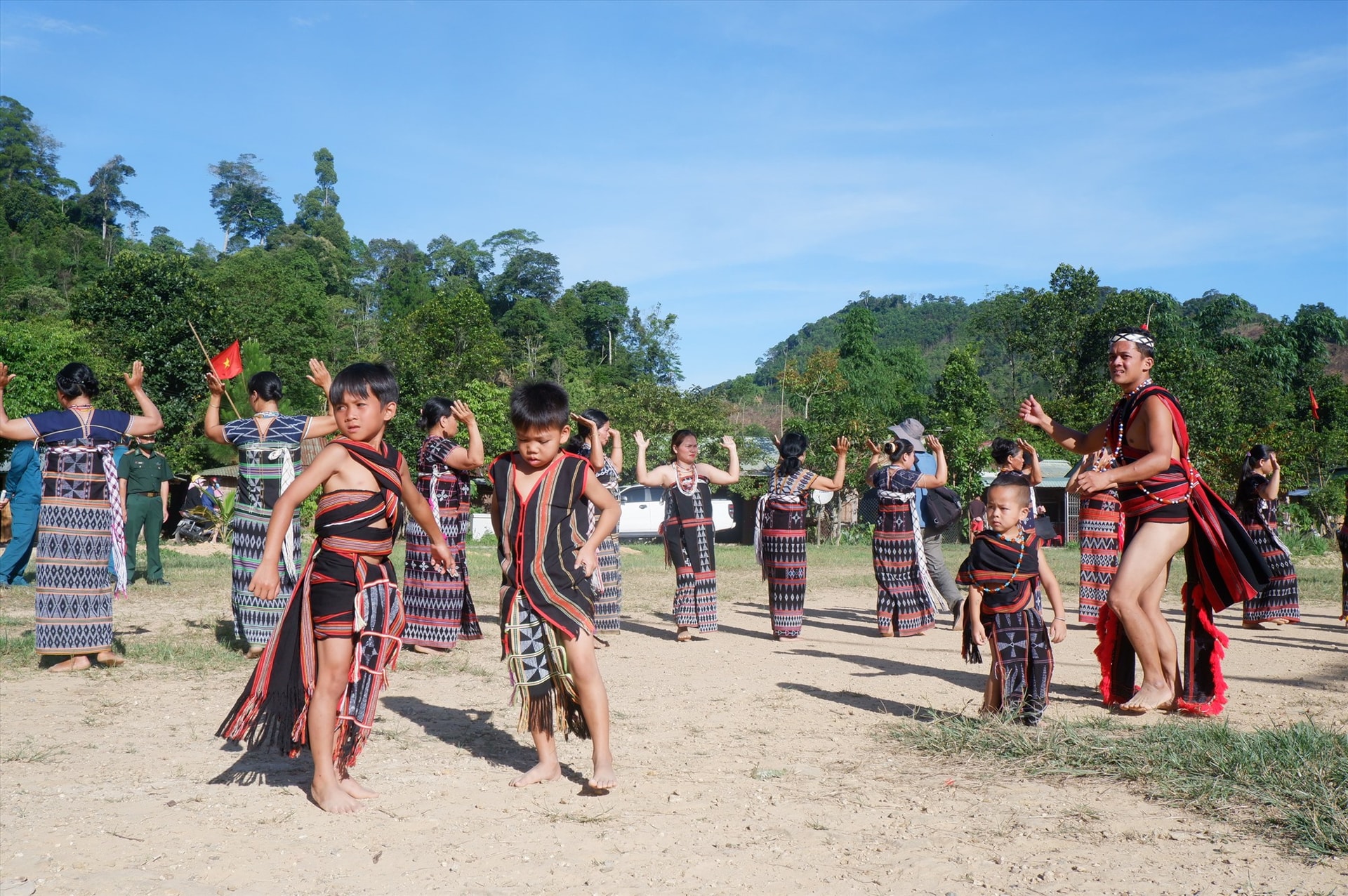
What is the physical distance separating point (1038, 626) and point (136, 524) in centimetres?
1159

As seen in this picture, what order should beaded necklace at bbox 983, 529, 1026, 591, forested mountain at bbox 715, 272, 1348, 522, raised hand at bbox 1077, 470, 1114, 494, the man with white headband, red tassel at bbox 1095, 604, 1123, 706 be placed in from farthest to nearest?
forested mountain at bbox 715, 272, 1348, 522
red tassel at bbox 1095, 604, 1123, 706
the man with white headband
beaded necklace at bbox 983, 529, 1026, 591
raised hand at bbox 1077, 470, 1114, 494

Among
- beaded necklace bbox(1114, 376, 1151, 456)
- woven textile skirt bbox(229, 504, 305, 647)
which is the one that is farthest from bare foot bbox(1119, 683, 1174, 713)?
woven textile skirt bbox(229, 504, 305, 647)

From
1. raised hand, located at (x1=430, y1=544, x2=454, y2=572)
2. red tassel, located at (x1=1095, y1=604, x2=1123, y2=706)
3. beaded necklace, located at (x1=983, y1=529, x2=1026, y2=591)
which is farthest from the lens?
red tassel, located at (x1=1095, y1=604, x2=1123, y2=706)

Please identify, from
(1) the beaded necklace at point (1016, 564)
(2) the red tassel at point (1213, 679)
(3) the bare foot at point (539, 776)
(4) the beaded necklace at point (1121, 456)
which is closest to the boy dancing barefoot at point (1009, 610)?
(1) the beaded necklace at point (1016, 564)

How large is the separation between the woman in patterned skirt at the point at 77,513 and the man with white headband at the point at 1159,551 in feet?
19.8

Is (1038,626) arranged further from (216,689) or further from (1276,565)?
(1276,565)

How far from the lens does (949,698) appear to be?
22.3ft

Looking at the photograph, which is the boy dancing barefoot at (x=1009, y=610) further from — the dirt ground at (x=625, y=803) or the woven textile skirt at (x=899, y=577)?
the woven textile skirt at (x=899, y=577)

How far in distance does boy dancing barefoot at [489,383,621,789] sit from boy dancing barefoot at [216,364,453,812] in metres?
0.39

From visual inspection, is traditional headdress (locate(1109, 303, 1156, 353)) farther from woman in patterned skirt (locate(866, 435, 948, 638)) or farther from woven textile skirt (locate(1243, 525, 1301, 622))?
woven textile skirt (locate(1243, 525, 1301, 622))

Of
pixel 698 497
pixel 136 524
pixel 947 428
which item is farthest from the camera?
pixel 947 428

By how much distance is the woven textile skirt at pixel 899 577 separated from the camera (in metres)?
9.97

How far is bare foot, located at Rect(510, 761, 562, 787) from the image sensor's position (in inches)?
188

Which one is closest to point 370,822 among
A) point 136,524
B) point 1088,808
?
point 1088,808
